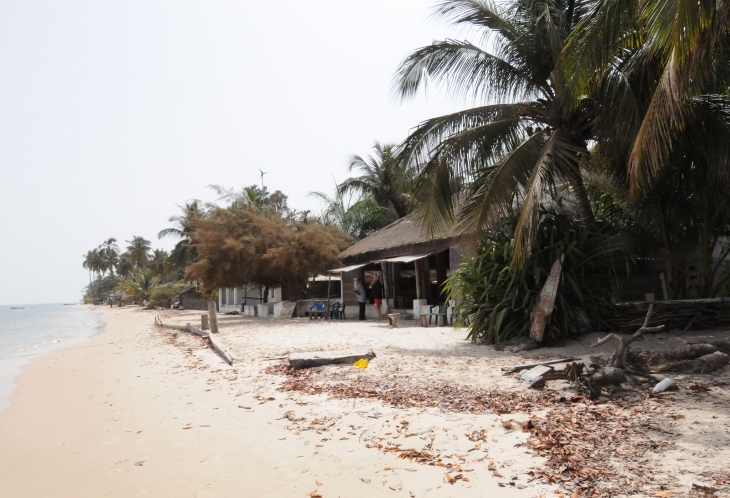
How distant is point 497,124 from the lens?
30.9 feet

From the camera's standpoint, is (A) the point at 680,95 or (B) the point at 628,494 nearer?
(B) the point at 628,494

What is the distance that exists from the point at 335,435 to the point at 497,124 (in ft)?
21.8

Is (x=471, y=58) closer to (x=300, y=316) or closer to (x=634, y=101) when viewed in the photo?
(x=634, y=101)

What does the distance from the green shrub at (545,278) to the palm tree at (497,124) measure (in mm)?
676

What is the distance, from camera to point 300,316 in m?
21.2

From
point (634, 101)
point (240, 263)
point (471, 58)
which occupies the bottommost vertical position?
point (240, 263)

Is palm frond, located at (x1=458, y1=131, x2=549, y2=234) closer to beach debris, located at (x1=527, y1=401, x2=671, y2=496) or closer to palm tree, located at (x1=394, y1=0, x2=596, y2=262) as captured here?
palm tree, located at (x1=394, y1=0, x2=596, y2=262)

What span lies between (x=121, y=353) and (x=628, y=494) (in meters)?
13.5

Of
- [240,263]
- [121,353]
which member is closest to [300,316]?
[240,263]

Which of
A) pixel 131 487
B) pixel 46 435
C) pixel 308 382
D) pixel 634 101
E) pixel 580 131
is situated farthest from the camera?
pixel 580 131

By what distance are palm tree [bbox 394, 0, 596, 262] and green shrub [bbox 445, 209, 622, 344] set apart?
68 centimetres

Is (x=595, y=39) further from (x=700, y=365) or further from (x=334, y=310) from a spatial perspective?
(x=334, y=310)

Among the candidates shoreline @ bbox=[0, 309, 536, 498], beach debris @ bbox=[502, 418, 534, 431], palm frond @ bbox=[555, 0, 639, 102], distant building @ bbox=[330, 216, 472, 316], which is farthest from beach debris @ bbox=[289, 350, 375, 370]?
distant building @ bbox=[330, 216, 472, 316]

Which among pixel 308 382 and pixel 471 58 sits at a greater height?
pixel 471 58
